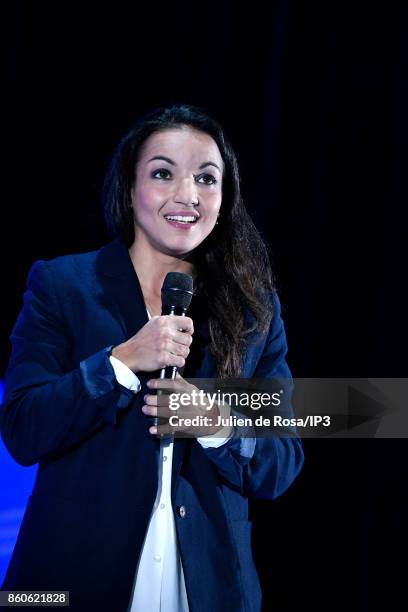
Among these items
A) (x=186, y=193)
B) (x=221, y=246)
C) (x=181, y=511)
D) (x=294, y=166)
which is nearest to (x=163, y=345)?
(x=181, y=511)

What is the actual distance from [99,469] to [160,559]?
21cm

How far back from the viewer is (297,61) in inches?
104

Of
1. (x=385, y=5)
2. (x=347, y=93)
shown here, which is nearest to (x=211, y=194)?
(x=347, y=93)

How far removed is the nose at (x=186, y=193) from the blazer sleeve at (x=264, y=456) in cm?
36

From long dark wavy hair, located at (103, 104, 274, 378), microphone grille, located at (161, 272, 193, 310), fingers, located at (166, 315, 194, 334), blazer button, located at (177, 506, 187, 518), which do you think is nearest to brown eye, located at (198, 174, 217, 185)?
long dark wavy hair, located at (103, 104, 274, 378)

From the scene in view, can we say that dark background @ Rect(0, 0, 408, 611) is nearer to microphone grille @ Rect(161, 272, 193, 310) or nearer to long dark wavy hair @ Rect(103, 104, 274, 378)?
long dark wavy hair @ Rect(103, 104, 274, 378)

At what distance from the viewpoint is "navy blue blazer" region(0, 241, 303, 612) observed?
143 centimetres

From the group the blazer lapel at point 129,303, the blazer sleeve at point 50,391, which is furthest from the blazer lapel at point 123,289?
the blazer sleeve at point 50,391

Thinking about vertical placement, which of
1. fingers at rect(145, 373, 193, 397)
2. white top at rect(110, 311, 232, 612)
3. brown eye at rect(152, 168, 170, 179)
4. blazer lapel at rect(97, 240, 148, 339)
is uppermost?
brown eye at rect(152, 168, 170, 179)

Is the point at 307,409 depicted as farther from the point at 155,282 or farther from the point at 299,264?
the point at 155,282

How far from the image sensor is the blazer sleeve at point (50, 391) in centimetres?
141

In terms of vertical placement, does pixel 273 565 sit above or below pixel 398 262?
below

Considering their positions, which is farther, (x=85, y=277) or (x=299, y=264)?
(x=299, y=264)

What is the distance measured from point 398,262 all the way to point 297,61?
0.79 m
